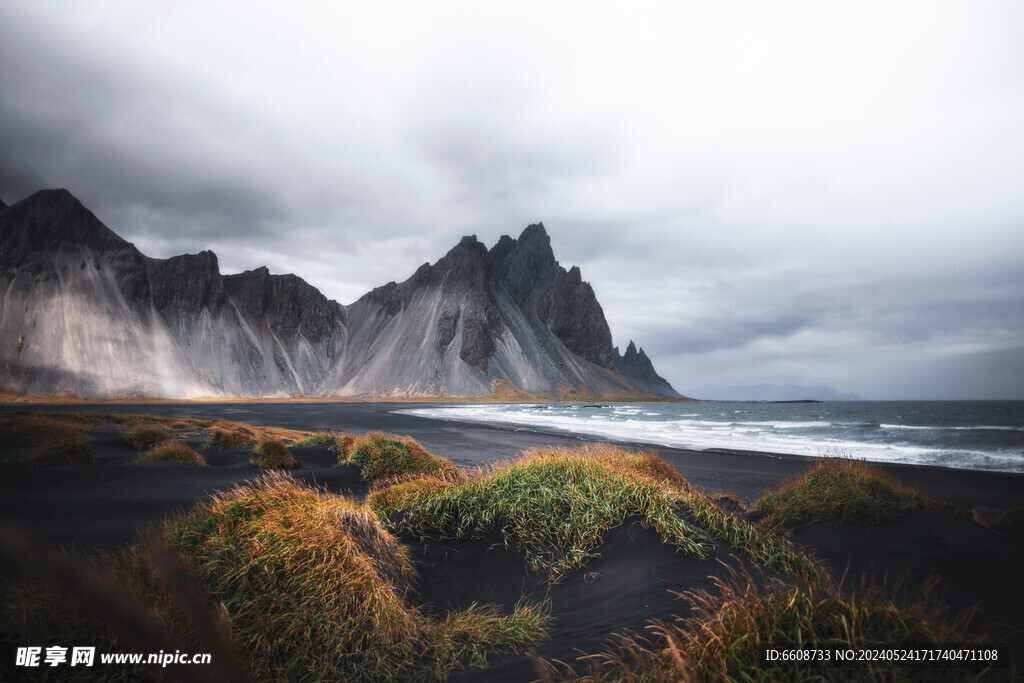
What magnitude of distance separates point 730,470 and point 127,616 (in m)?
22.9

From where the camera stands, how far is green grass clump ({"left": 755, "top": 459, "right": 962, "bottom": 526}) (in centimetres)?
927

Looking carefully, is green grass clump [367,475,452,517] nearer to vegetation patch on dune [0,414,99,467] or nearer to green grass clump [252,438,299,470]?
green grass clump [252,438,299,470]

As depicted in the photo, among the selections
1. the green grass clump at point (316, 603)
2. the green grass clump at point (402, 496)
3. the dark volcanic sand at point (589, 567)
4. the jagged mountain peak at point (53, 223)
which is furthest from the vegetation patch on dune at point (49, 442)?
the jagged mountain peak at point (53, 223)

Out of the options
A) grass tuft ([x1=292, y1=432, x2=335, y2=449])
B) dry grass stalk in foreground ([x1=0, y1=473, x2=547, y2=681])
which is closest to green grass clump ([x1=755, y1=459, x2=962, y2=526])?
dry grass stalk in foreground ([x1=0, y1=473, x2=547, y2=681])

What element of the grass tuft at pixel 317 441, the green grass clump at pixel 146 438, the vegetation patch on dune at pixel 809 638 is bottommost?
the grass tuft at pixel 317 441

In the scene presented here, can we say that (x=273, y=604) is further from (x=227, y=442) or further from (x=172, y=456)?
(x=227, y=442)

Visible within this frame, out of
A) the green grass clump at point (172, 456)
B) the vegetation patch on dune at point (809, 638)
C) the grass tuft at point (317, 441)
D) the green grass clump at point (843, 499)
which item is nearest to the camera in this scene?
the vegetation patch on dune at point (809, 638)

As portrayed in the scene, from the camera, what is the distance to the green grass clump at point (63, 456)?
12835mm

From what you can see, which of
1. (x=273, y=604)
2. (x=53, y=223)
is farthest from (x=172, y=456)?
(x=53, y=223)

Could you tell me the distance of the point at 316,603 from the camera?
4.53 metres

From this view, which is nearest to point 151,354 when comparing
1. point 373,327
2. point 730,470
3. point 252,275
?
point 252,275

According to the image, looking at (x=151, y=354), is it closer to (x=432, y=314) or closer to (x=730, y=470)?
(x=432, y=314)

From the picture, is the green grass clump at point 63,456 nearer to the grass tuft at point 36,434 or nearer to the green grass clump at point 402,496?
the grass tuft at point 36,434

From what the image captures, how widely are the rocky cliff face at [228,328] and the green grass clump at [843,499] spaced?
12185 centimetres
